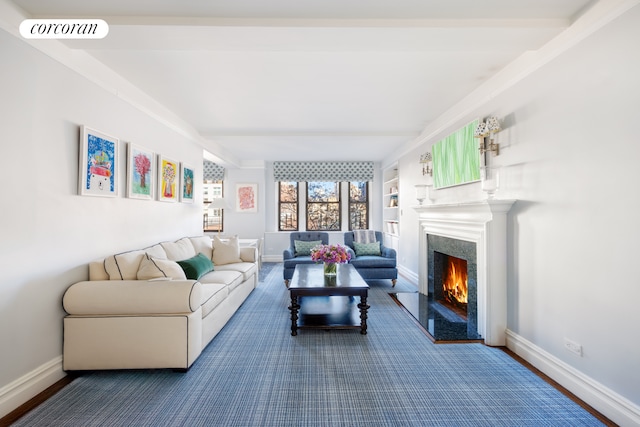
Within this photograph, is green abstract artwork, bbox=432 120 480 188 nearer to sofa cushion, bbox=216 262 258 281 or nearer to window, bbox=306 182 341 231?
sofa cushion, bbox=216 262 258 281

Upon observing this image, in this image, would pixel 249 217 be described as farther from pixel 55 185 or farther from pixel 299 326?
pixel 55 185

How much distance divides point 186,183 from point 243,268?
5.33ft

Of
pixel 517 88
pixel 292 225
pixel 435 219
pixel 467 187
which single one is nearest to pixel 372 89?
pixel 517 88

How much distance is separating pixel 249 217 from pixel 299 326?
4776 millimetres

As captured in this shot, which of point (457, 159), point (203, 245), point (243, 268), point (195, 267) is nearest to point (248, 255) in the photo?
point (243, 268)

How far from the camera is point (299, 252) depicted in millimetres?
5406

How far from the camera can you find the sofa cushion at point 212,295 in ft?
8.83

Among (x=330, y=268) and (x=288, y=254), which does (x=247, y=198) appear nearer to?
(x=288, y=254)

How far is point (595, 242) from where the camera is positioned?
6.10 ft

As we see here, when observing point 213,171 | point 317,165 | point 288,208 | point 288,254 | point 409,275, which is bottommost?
point 409,275

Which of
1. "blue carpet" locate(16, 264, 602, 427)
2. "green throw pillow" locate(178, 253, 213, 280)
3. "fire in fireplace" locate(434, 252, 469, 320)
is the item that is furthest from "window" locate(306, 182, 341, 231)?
"blue carpet" locate(16, 264, 602, 427)

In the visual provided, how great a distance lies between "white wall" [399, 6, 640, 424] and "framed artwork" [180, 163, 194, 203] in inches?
163
